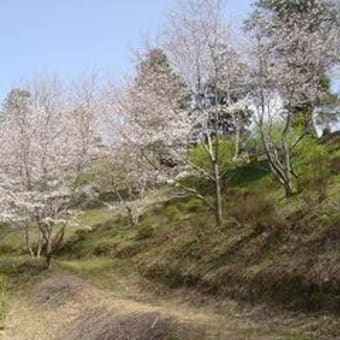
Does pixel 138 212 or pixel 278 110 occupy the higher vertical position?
pixel 278 110

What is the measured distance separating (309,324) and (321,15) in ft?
64.2

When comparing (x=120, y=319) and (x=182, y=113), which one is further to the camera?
(x=182, y=113)

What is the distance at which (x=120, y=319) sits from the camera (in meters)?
13.9

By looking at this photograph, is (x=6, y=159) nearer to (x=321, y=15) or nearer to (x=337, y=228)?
(x=321, y=15)

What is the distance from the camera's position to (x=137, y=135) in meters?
27.5

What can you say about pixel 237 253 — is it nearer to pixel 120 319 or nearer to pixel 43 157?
pixel 120 319

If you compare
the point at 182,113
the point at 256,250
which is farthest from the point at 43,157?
the point at 256,250

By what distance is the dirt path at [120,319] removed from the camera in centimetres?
1147

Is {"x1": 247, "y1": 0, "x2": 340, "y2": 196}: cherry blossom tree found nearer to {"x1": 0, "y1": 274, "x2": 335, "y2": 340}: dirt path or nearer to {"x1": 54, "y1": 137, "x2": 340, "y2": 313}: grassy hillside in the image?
{"x1": 54, "y1": 137, "x2": 340, "y2": 313}: grassy hillside

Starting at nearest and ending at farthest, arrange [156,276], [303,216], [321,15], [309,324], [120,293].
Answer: [309,324]
[303,216]
[120,293]
[156,276]
[321,15]

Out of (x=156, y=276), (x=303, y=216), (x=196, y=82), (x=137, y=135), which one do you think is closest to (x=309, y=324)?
(x=303, y=216)

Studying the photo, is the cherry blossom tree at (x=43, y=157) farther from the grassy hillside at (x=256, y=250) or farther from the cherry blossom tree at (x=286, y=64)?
the cherry blossom tree at (x=286, y=64)

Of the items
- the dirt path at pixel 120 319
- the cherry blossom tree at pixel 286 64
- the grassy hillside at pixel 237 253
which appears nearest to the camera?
the dirt path at pixel 120 319

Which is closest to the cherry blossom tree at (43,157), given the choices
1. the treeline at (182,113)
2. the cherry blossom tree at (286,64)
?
the treeline at (182,113)
